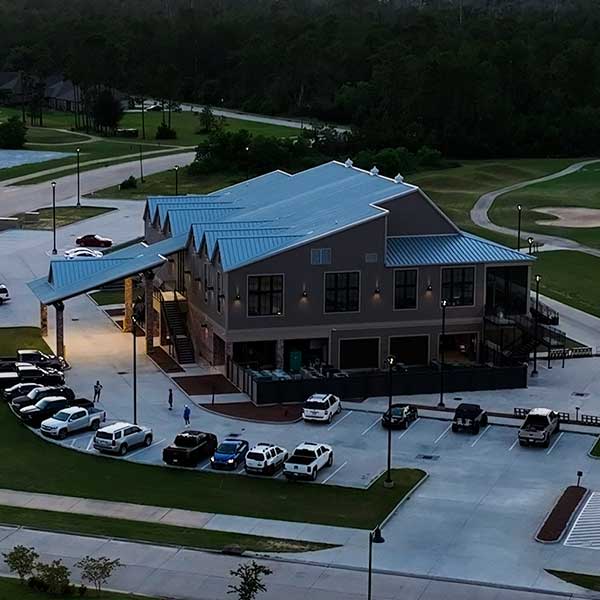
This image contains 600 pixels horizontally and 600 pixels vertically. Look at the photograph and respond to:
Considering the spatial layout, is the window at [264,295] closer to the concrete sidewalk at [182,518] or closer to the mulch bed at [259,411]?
the mulch bed at [259,411]

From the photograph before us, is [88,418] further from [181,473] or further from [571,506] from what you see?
[571,506]

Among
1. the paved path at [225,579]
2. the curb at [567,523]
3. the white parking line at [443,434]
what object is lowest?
the white parking line at [443,434]

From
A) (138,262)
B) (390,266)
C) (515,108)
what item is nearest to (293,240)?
(390,266)

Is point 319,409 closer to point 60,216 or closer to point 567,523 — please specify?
point 567,523

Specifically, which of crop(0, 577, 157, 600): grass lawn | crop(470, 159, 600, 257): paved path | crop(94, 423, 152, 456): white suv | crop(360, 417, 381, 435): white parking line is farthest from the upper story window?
crop(470, 159, 600, 257): paved path

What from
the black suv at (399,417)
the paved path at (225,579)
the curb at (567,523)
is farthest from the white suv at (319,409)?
the paved path at (225,579)

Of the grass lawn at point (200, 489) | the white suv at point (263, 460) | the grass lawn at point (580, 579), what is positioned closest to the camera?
the grass lawn at point (580, 579)
